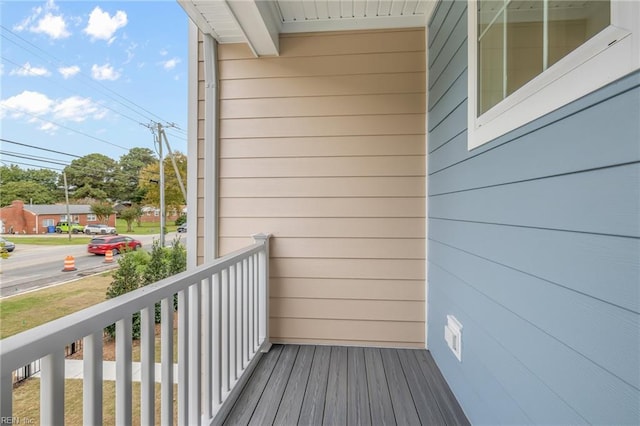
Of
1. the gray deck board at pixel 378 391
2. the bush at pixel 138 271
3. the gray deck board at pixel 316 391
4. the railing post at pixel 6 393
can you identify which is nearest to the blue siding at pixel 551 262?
the gray deck board at pixel 378 391

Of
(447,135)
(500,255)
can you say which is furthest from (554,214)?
(447,135)

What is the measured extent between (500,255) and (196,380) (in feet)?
4.70

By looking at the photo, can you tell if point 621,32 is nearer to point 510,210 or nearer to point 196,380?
point 510,210

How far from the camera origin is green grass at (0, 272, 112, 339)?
80 centimetres

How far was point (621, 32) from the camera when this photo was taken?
63 centimetres

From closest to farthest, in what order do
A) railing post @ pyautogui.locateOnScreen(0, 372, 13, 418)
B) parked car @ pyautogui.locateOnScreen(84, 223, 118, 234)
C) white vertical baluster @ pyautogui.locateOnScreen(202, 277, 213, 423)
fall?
1. railing post @ pyautogui.locateOnScreen(0, 372, 13, 418)
2. parked car @ pyautogui.locateOnScreen(84, 223, 118, 234)
3. white vertical baluster @ pyautogui.locateOnScreen(202, 277, 213, 423)

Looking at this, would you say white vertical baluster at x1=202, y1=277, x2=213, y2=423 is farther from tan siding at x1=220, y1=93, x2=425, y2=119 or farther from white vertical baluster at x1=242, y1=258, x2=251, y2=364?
tan siding at x1=220, y1=93, x2=425, y2=119

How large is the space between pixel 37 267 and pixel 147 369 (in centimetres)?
47

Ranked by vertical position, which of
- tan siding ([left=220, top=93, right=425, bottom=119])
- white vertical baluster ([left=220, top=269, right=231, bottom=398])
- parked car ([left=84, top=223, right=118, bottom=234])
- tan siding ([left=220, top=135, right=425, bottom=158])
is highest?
tan siding ([left=220, top=93, right=425, bottom=119])

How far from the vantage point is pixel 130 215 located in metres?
1.27

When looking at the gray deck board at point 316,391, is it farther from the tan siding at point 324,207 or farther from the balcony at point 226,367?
the tan siding at point 324,207

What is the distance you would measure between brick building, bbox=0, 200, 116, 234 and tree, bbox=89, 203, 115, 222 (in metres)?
0.02

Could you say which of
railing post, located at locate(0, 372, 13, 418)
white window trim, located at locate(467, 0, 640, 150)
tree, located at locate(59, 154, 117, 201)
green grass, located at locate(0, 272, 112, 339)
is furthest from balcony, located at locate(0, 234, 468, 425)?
white window trim, located at locate(467, 0, 640, 150)

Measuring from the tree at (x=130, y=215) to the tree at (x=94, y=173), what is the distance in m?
0.09
